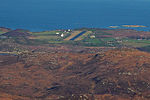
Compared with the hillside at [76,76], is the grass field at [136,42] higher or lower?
higher

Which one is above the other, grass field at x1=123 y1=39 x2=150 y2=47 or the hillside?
grass field at x1=123 y1=39 x2=150 y2=47

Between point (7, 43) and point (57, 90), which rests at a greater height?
point (7, 43)

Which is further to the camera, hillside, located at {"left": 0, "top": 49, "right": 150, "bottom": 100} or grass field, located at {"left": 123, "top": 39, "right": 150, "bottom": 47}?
grass field, located at {"left": 123, "top": 39, "right": 150, "bottom": 47}

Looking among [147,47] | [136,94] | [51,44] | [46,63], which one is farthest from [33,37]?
[136,94]

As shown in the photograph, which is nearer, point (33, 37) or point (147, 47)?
point (147, 47)

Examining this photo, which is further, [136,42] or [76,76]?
[136,42]

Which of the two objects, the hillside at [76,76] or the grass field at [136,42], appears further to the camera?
the grass field at [136,42]

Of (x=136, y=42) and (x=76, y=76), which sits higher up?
(x=136, y=42)

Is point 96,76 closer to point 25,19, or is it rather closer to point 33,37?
point 33,37
